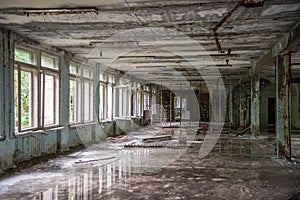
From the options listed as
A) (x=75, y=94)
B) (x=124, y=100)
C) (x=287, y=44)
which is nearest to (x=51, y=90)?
(x=75, y=94)

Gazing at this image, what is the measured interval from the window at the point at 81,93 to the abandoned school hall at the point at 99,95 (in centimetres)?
3

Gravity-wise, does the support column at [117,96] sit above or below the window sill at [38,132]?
above

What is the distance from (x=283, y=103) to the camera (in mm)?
7348

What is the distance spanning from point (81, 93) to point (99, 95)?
1355 mm

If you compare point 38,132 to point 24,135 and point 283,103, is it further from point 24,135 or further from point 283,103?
point 283,103

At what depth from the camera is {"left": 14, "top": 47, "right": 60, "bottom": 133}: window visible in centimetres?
654

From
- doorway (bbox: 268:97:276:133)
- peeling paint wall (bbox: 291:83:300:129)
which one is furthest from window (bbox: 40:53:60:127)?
doorway (bbox: 268:97:276:133)

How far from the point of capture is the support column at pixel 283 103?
23.7 feet

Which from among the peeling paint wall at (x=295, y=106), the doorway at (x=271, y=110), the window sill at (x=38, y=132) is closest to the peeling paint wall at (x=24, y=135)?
the window sill at (x=38, y=132)

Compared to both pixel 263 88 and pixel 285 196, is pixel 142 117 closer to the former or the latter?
pixel 263 88

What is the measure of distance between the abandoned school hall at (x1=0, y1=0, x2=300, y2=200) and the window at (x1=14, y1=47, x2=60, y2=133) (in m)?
0.02

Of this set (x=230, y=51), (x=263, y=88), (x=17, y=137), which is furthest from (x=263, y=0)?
(x=263, y=88)

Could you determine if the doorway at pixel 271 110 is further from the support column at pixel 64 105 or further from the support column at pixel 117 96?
the support column at pixel 64 105

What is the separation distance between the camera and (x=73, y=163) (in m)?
6.83
